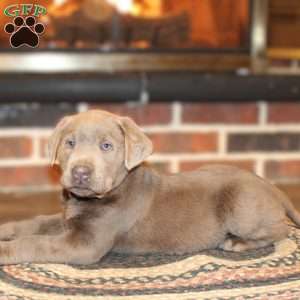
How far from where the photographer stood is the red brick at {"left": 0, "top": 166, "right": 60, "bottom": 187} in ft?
8.57

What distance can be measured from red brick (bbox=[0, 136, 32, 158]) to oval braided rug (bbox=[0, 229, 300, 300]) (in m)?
0.95

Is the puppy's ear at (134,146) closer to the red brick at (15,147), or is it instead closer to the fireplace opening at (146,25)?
the red brick at (15,147)

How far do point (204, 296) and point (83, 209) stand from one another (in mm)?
370

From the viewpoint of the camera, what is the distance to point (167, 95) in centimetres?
Result: 255

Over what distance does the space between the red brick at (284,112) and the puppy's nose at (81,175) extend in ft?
4.35

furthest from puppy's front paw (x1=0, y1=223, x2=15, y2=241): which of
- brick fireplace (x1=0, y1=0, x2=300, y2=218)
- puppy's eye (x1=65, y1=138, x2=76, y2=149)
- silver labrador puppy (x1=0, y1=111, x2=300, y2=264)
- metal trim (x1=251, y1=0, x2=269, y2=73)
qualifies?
metal trim (x1=251, y1=0, x2=269, y2=73)

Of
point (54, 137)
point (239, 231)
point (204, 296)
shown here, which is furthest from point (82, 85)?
point (204, 296)

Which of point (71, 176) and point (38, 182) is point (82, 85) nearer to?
point (38, 182)

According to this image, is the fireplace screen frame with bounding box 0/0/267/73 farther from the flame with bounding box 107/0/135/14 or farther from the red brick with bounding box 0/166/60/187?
the red brick with bounding box 0/166/60/187

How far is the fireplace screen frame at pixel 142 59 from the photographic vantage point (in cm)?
266

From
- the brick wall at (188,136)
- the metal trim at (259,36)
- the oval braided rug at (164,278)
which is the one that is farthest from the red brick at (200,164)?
the oval braided rug at (164,278)

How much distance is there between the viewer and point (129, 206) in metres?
1.72

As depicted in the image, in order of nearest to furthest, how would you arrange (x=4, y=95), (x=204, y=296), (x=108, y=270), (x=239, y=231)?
(x=204, y=296)
(x=108, y=270)
(x=239, y=231)
(x=4, y=95)

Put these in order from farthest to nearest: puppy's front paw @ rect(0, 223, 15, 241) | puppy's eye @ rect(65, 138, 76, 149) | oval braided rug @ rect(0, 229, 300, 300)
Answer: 1. puppy's front paw @ rect(0, 223, 15, 241)
2. puppy's eye @ rect(65, 138, 76, 149)
3. oval braided rug @ rect(0, 229, 300, 300)
